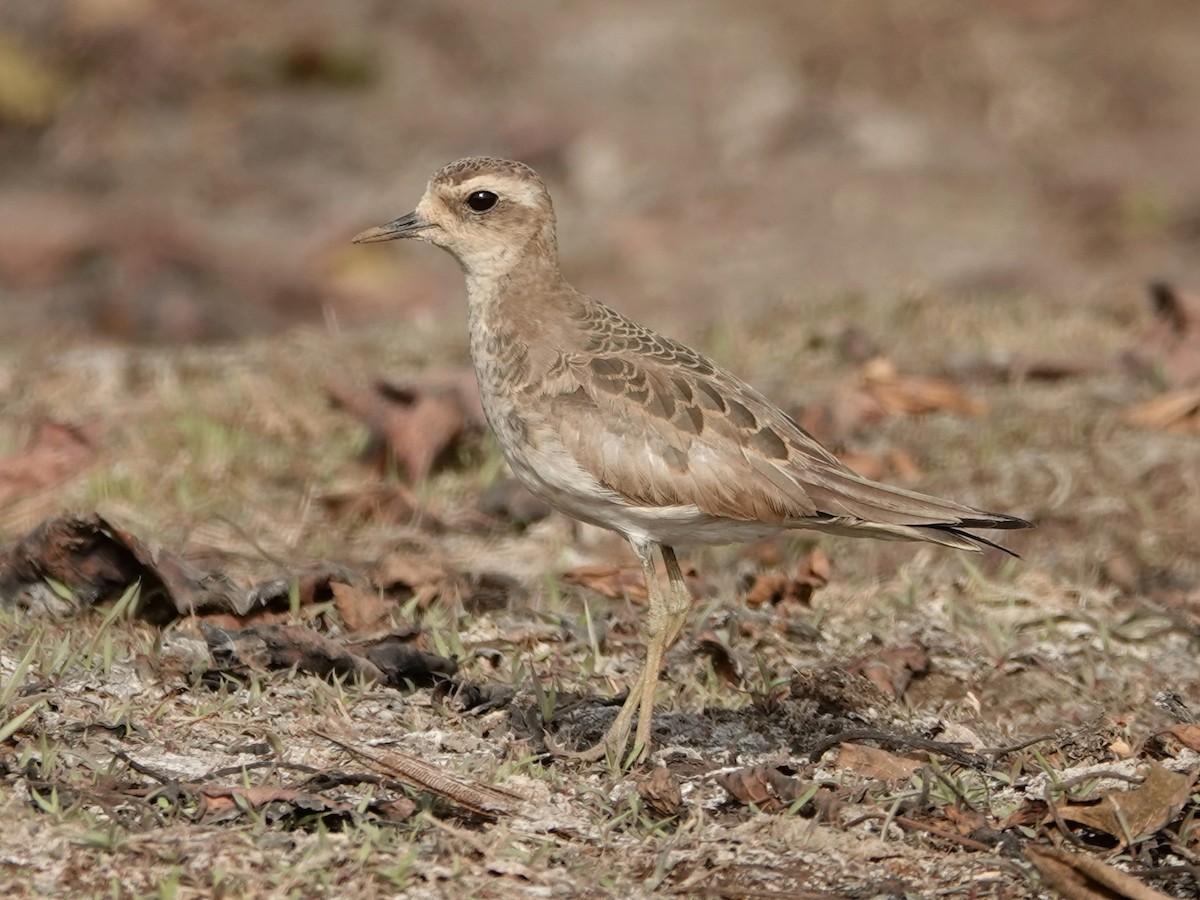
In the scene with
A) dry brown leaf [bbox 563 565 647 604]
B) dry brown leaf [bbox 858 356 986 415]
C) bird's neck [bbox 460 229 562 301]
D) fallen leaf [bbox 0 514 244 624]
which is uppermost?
bird's neck [bbox 460 229 562 301]

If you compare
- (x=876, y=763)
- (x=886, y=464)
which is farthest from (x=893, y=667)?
(x=886, y=464)

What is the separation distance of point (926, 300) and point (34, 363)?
4.98 meters

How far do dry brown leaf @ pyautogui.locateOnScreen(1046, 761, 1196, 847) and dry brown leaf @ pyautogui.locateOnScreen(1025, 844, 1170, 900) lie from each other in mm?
313

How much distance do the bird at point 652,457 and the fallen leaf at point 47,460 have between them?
2516 millimetres

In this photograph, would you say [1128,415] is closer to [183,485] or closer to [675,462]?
[675,462]

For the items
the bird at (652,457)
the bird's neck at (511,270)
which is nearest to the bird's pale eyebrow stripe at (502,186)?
the bird's neck at (511,270)

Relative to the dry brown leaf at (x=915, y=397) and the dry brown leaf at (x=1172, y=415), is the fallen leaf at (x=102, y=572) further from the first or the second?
the dry brown leaf at (x=1172, y=415)

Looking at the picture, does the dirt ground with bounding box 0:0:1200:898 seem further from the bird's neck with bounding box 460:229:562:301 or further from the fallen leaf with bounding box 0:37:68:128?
the bird's neck with bounding box 460:229:562:301

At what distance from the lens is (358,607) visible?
5.78 meters

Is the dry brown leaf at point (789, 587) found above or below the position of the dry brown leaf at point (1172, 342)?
below

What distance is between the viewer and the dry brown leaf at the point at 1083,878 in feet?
13.3

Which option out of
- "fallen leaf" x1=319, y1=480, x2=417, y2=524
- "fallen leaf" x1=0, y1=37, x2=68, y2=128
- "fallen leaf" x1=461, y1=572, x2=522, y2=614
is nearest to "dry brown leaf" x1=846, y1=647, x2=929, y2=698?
"fallen leaf" x1=461, y1=572, x2=522, y2=614

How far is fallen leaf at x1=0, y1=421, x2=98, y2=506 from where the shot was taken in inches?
281

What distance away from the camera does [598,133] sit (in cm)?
1477
